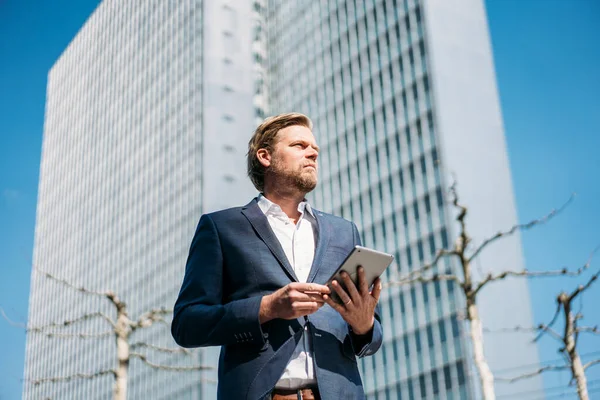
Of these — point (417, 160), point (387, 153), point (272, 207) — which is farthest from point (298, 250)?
point (387, 153)

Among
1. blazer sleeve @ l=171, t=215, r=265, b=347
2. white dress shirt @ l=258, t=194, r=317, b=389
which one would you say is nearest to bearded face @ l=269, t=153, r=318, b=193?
white dress shirt @ l=258, t=194, r=317, b=389

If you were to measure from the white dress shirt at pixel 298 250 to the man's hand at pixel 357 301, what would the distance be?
0.70ft

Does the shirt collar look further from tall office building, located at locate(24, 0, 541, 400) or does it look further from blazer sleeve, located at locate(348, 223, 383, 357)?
tall office building, located at locate(24, 0, 541, 400)

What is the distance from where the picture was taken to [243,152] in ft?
256

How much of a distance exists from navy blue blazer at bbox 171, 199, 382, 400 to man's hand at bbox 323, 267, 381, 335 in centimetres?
13

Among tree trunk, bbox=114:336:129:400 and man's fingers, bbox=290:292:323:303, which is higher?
tree trunk, bbox=114:336:129:400

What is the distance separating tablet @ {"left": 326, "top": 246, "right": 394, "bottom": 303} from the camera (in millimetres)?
2750

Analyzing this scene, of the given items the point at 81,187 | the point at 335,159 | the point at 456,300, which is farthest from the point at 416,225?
the point at 81,187

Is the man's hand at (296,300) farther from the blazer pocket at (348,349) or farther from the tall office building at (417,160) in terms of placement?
the tall office building at (417,160)

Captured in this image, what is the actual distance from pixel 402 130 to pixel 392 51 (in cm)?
750

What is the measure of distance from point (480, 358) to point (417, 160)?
4919 centimetres

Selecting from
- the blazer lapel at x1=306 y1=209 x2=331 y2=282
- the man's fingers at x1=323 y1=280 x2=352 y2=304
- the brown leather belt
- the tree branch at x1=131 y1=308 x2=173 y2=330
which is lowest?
the brown leather belt

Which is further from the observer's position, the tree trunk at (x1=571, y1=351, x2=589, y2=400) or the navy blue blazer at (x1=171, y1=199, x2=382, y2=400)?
the tree trunk at (x1=571, y1=351, x2=589, y2=400)

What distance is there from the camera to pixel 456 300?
52969 millimetres
